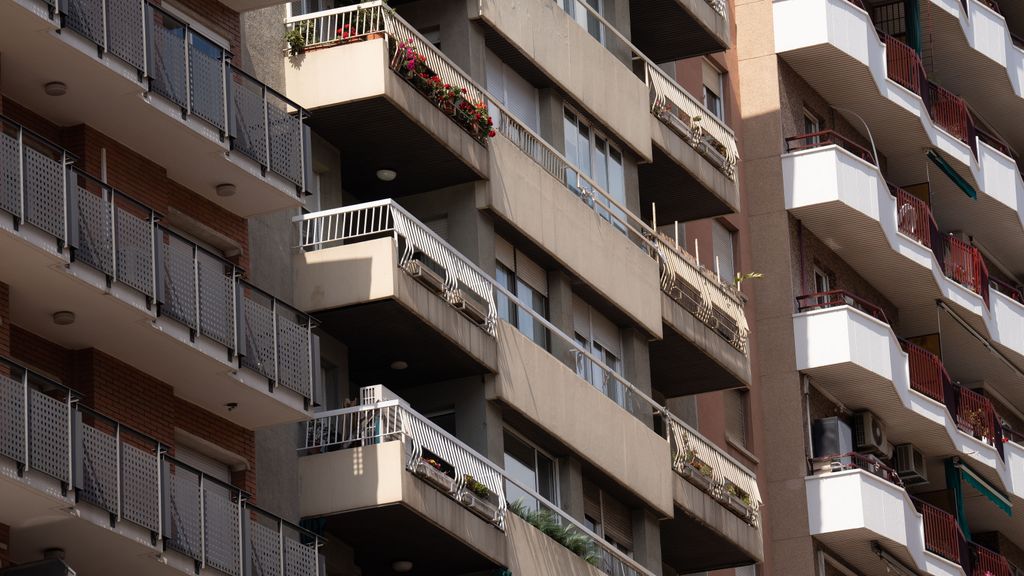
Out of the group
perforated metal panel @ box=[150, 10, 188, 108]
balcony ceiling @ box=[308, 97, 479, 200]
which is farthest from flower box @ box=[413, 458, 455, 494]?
perforated metal panel @ box=[150, 10, 188, 108]

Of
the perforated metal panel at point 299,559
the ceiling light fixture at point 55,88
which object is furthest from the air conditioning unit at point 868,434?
the ceiling light fixture at point 55,88

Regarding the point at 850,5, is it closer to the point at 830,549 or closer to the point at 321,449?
the point at 830,549

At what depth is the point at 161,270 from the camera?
2836 cm

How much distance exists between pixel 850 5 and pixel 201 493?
2646 cm

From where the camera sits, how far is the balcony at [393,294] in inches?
1283

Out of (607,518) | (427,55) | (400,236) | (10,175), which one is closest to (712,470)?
(607,518)

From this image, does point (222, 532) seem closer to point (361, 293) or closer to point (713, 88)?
point (361, 293)

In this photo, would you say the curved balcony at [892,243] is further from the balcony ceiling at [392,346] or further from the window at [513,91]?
the balcony ceiling at [392,346]

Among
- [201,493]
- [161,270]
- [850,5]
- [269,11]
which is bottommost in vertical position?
[201,493]

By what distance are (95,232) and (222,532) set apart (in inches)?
144

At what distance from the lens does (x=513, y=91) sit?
3859cm

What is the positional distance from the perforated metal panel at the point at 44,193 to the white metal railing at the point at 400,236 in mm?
6438

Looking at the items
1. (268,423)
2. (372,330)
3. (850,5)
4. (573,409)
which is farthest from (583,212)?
(850,5)

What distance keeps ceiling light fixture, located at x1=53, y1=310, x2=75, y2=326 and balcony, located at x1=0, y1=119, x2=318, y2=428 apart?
73mm
